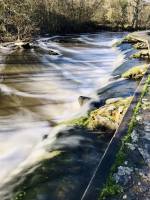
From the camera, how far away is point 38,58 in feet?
77.8

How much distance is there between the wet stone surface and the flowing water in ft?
3.78

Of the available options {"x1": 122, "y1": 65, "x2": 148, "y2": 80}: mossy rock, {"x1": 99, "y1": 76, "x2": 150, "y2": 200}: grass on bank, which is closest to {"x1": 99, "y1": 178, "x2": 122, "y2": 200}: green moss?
{"x1": 99, "y1": 76, "x2": 150, "y2": 200}: grass on bank

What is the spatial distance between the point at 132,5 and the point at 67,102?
36589 millimetres

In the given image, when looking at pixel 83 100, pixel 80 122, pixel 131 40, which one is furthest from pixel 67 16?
pixel 80 122

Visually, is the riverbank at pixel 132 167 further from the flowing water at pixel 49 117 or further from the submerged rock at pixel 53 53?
the submerged rock at pixel 53 53

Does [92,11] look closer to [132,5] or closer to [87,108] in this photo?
[132,5]

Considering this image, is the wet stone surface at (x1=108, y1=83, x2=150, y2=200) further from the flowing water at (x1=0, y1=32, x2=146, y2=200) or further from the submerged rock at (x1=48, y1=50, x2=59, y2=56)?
the submerged rock at (x1=48, y1=50, x2=59, y2=56)

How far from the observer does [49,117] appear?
41.6 feet

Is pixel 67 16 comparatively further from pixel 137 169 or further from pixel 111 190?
pixel 111 190

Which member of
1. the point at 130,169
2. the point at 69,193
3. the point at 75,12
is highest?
the point at 75,12

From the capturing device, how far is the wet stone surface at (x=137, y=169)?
20.7 feet

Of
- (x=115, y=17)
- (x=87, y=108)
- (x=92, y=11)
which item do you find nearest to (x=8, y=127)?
(x=87, y=108)

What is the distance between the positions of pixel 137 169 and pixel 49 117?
6056 millimetres

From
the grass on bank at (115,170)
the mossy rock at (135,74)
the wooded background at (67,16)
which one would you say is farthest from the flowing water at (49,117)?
the wooded background at (67,16)
